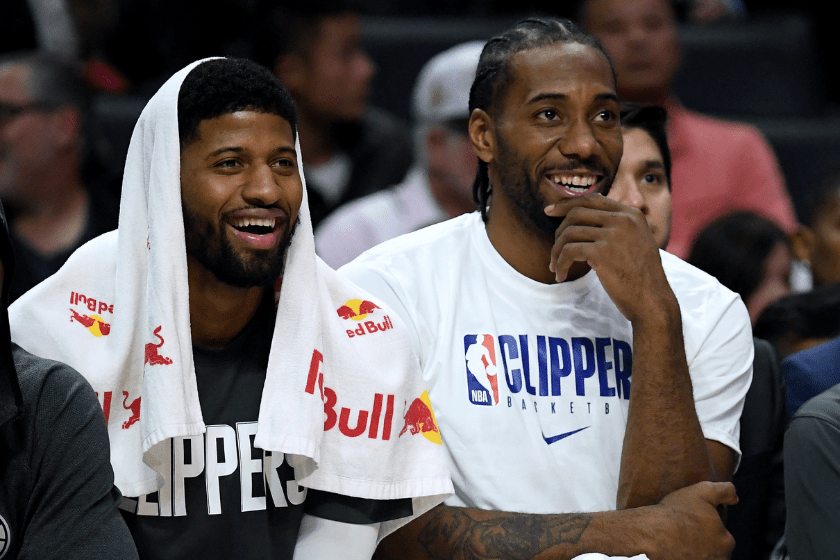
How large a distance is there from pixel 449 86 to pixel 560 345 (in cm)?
195

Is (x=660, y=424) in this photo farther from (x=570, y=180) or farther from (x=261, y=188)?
(x=261, y=188)

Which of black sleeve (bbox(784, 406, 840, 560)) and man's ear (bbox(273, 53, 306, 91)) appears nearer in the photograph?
black sleeve (bbox(784, 406, 840, 560))

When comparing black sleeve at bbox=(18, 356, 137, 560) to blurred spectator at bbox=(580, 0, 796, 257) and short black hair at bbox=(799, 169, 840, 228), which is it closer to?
blurred spectator at bbox=(580, 0, 796, 257)

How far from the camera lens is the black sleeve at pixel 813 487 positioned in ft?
7.72

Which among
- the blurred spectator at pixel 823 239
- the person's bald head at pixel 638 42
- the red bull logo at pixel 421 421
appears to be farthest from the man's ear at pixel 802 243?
the red bull logo at pixel 421 421

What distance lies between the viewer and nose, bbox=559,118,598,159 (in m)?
2.66

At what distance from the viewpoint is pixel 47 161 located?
4.29 meters

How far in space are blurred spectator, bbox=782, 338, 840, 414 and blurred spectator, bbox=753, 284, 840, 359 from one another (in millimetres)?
480

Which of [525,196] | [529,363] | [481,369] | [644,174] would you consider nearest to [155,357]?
[481,369]

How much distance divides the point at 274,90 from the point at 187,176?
254mm

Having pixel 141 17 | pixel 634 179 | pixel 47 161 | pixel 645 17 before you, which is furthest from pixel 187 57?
pixel 634 179

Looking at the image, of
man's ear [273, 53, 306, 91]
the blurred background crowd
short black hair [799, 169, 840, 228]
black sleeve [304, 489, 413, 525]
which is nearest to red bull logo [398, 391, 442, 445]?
black sleeve [304, 489, 413, 525]

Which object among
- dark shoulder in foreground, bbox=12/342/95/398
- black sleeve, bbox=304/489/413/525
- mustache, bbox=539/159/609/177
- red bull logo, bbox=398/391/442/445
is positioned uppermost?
mustache, bbox=539/159/609/177

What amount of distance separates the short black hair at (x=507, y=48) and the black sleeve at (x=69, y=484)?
1228mm
